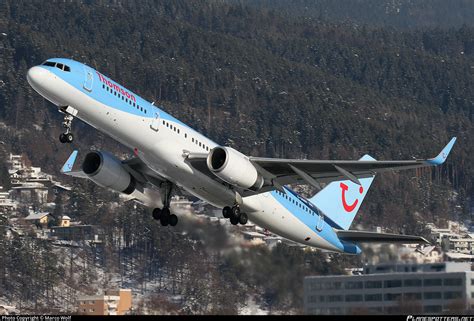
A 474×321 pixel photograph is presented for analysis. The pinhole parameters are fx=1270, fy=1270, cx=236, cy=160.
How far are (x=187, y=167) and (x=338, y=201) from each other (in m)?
16.1

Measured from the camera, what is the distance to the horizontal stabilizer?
63447 mm

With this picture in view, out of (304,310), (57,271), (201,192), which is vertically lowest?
(304,310)

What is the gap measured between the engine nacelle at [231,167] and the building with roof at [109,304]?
40.4m

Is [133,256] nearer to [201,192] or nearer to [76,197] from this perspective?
[76,197]

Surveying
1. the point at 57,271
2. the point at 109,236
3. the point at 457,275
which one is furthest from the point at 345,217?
the point at 109,236

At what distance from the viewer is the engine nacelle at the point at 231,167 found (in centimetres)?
5728

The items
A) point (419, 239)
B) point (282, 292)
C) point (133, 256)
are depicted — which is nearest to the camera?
point (419, 239)

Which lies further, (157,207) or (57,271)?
(57,271)

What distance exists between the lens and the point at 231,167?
189 feet

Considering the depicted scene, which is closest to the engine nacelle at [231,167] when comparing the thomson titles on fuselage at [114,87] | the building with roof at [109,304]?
the thomson titles on fuselage at [114,87]

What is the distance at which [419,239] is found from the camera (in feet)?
199

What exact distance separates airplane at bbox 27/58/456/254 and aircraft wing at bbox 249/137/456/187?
47 millimetres

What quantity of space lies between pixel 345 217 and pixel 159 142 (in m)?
18.0

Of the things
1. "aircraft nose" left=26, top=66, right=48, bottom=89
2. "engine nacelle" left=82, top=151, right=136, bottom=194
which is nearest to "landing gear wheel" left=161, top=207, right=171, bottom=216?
"engine nacelle" left=82, top=151, right=136, bottom=194
